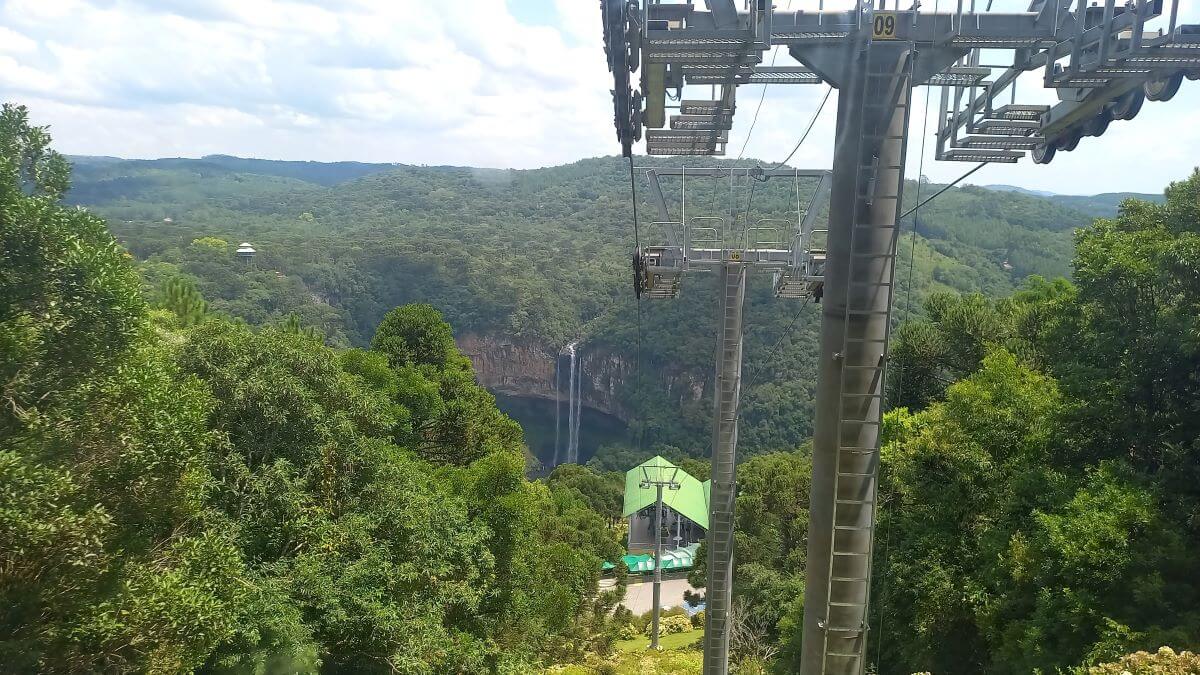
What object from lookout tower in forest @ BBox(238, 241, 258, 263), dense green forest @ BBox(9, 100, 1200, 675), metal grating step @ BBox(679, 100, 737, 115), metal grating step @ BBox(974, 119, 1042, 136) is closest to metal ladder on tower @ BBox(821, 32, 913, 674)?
metal grating step @ BBox(679, 100, 737, 115)

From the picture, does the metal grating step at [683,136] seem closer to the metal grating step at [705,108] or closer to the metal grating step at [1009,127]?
the metal grating step at [705,108]

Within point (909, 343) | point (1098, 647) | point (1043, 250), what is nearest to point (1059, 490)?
point (1098, 647)

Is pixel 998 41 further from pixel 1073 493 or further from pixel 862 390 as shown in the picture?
pixel 1073 493

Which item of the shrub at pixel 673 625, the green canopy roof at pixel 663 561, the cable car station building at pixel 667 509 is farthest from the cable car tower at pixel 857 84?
the green canopy roof at pixel 663 561

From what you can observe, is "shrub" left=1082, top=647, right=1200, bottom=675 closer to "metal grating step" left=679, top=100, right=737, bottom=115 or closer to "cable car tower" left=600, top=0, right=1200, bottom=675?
"cable car tower" left=600, top=0, right=1200, bottom=675

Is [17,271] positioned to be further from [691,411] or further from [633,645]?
[691,411]
